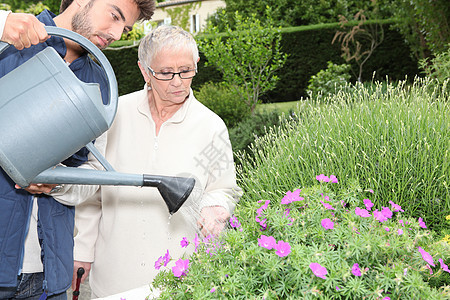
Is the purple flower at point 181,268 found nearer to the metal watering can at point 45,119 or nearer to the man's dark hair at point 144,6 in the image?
the metal watering can at point 45,119

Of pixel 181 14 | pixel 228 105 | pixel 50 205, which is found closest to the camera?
pixel 50 205

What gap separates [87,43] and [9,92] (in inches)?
10.9

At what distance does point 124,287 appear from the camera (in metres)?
1.94

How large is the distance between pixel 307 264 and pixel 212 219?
2.09 ft

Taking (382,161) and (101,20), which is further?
(382,161)

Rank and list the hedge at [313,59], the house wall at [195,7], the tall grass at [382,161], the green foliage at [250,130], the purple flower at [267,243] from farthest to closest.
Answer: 1. the house wall at [195,7]
2. the hedge at [313,59]
3. the green foliage at [250,130]
4. the tall grass at [382,161]
5. the purple flower at [267,243]

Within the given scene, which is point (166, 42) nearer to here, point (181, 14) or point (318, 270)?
point (318, 270)

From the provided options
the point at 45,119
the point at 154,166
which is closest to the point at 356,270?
the point at 45,119

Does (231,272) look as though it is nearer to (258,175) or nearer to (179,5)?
(258,175)

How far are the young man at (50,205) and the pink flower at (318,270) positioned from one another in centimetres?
91

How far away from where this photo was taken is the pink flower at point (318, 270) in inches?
41.4

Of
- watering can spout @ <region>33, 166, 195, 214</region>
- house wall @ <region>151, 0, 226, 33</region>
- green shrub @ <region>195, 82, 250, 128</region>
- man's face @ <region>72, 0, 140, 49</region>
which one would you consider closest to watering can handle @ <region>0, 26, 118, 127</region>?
watering can spout @ <region>33, 166, 195, 214</region>

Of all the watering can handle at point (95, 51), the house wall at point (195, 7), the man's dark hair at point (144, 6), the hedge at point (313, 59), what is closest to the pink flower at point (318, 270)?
the watering can handle at point (95, 51)

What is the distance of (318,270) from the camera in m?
1.06
